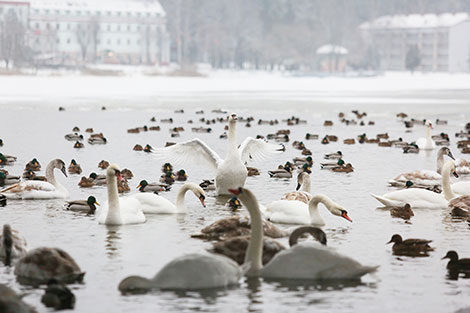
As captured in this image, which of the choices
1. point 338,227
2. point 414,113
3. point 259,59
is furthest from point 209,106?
point 259,59

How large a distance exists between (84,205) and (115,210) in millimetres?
1492

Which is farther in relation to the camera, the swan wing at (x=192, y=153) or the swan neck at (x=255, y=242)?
the swan wing at (x=192, y=153)

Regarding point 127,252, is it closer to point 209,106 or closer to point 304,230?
point 304,230

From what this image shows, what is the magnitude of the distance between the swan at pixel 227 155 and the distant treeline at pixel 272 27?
11386 centimetres

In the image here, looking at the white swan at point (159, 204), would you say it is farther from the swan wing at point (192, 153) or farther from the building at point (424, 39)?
the building at point (424, 39)

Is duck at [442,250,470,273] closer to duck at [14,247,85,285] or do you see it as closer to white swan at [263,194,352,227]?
white swan at [263,194,352,227]

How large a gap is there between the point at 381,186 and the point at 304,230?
7.75 m

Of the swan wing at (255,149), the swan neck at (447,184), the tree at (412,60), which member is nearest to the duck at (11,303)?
the swan neck at (447,184)

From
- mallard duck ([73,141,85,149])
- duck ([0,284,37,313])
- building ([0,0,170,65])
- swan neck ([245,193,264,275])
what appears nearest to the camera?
duck ([0,284,37,313])

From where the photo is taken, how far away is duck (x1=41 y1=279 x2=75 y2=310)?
927cm

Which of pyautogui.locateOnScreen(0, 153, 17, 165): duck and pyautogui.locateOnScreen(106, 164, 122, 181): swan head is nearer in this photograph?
pyautogui.locateOnScreen(106, 164, 122, 181): swan head

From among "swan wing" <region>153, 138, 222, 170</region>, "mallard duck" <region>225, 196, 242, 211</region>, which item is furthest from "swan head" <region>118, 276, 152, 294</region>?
"swan wing" <region>153, 138, 222, 170</region>

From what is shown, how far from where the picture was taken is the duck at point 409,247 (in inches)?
468

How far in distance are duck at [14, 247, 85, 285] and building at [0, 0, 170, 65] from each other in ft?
446
